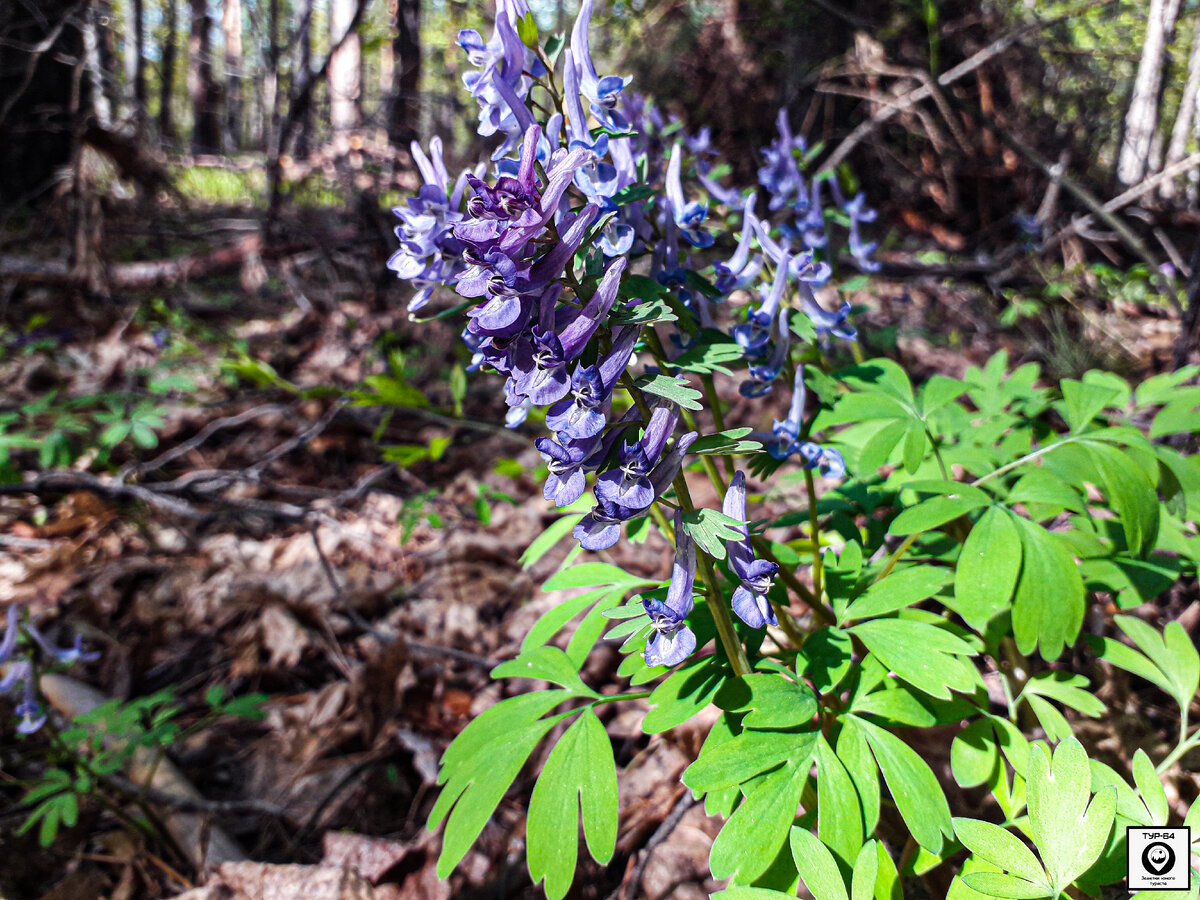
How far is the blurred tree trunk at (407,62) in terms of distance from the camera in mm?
6573

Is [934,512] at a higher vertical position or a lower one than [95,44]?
lower

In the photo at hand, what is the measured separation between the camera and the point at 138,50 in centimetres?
501

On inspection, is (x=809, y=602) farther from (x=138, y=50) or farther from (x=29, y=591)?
(x=138, y=50)

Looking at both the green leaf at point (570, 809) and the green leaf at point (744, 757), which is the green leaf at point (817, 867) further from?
the green leaf at point (570, 809)

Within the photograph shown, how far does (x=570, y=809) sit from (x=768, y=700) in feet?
1.46

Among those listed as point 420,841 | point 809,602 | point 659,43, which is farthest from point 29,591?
point 659,43

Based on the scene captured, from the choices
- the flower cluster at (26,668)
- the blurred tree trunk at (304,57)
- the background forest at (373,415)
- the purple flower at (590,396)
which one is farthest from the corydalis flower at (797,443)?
the blurred tree trunk at (304,57)

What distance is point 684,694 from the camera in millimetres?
1339

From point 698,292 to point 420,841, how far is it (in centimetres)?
190

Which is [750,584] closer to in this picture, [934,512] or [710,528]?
[710,528]

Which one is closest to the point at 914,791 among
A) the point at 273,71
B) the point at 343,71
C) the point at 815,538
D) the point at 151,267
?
the point at 815,538

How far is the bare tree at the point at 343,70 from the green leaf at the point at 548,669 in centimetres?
503

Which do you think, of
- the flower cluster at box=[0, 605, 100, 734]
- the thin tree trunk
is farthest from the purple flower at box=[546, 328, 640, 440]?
the thin tree trunk

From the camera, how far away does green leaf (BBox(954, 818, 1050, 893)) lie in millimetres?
1052
